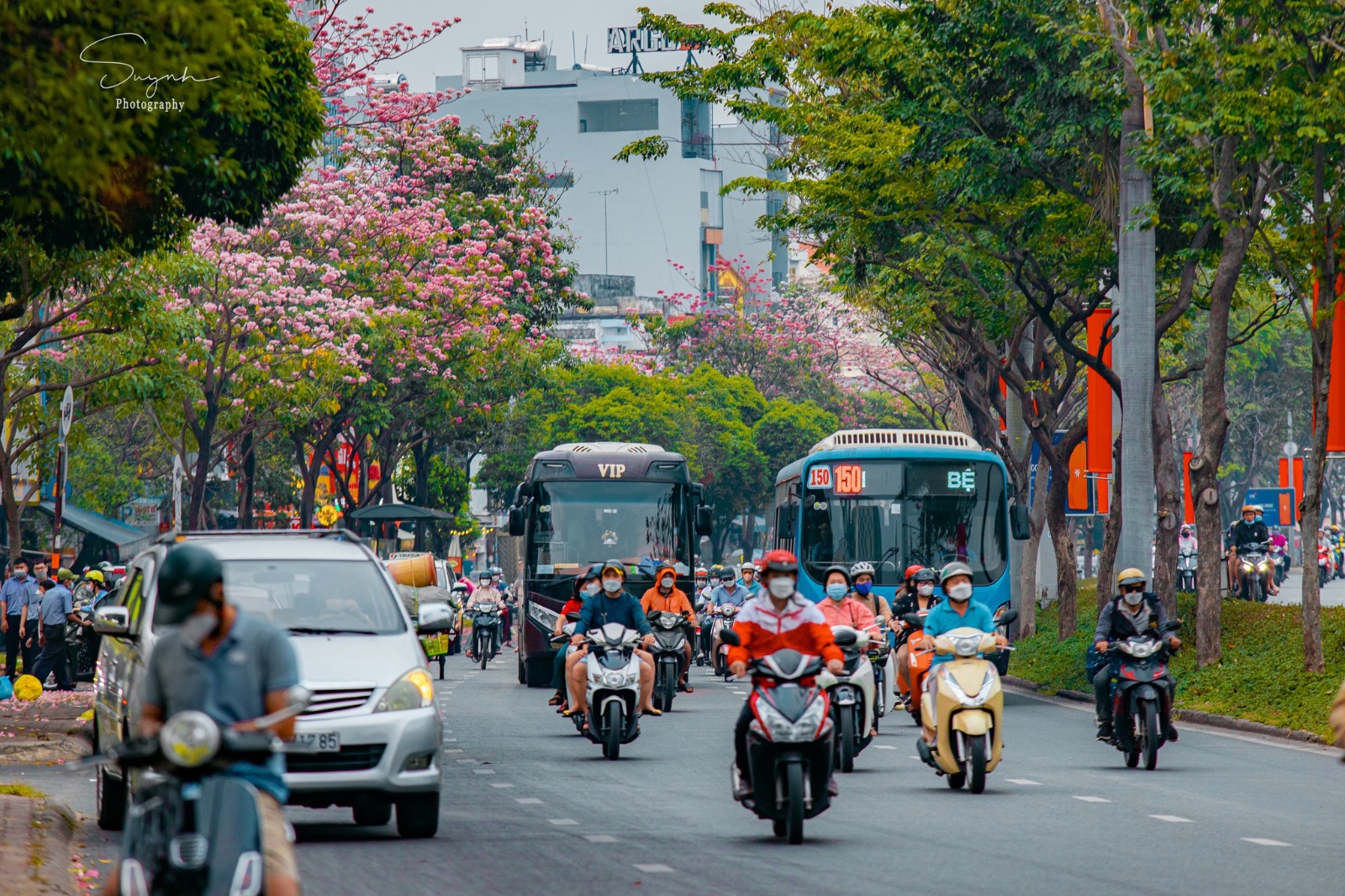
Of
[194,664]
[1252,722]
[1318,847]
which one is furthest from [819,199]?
[194,664]

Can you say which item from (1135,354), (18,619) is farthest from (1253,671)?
(18,619)

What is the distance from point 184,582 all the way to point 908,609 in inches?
592

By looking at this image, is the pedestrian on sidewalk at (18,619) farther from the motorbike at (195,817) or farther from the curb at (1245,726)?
the motorbike at (195,817)

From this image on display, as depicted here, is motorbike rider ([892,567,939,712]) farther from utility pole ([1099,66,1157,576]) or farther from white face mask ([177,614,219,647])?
white face mask ([177,614,219,647])

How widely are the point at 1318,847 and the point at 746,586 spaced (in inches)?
919

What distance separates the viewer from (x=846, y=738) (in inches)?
608

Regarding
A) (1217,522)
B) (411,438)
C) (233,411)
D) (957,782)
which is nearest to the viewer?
(957,782)

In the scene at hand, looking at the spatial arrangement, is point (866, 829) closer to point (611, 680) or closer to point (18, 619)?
point (611, 680)

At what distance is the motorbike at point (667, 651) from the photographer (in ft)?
71.5

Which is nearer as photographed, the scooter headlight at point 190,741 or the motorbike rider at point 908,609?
the scooter headlight at point 190,741

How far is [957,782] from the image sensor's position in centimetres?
1420

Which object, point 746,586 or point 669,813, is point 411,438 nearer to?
point 746,586

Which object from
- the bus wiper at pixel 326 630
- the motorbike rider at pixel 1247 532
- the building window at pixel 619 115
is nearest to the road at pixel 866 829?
the bus wiper at pixel 326 630

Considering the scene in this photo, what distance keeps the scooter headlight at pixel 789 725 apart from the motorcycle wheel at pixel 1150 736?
543cm
